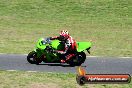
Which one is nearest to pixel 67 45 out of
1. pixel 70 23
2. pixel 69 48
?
pixel 69 48

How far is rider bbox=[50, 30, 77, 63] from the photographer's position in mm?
19328

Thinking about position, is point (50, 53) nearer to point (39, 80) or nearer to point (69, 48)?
point (69, 48)

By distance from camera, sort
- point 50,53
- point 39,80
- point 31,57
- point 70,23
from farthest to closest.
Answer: point 70,23, point 31,57, point 50,53, point 39,80

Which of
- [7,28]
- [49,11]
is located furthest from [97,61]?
[49,11]

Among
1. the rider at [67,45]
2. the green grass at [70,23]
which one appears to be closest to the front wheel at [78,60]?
the rider at [67,45]

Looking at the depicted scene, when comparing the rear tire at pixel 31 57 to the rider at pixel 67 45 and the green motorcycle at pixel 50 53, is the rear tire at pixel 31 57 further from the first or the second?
the rider at pixel 67 45

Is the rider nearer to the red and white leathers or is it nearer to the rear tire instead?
the red and white leathers

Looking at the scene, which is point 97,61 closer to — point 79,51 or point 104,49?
point 79,51

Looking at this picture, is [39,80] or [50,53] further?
[50,53]

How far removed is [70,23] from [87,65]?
56.3 feet

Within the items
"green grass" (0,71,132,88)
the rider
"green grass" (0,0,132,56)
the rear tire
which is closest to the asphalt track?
the rear tire

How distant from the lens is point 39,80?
53.2ft

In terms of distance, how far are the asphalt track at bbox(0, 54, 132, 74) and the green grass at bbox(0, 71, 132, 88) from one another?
3.78ft

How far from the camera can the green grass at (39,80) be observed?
15471 millimetres
